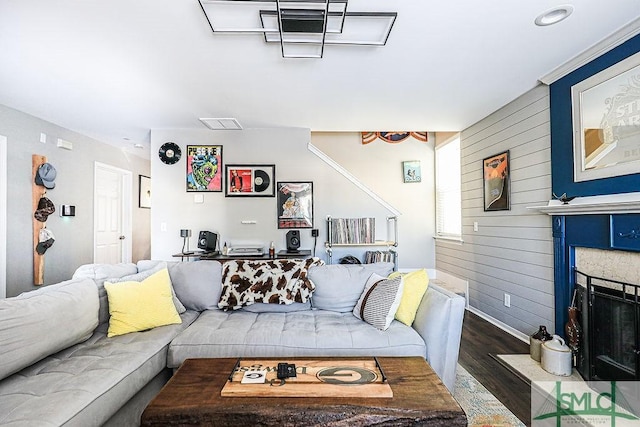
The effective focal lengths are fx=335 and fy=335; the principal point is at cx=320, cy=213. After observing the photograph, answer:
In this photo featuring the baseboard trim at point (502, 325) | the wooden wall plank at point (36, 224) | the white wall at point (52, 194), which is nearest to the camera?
the baseboard trim at point (502, 325)

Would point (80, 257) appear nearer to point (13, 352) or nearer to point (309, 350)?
point (13, 352)

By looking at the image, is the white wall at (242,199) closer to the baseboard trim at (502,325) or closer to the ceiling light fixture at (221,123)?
the ceiling light fixture at (221,123)

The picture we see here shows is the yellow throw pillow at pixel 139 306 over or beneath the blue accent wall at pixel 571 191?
beneath

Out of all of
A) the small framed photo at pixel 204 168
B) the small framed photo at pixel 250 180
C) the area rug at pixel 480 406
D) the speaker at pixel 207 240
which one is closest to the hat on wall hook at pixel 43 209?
the small framed photo at pixel 204 168

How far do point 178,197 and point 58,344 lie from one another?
3191mm

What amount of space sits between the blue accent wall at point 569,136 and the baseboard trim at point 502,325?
4.83 ft

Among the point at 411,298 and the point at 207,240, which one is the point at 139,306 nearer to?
the point at 411,298

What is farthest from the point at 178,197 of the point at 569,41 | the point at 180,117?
the point at 569,41

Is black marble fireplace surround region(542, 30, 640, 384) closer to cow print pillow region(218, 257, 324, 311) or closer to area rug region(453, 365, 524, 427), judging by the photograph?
area rug region(453, 365, 524, 427)

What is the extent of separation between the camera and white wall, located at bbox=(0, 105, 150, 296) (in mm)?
3750

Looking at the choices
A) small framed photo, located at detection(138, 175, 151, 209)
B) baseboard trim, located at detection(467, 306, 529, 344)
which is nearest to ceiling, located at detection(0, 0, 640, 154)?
small framed photo, located at detection(138, 175, 151, 209)

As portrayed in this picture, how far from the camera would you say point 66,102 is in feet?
11.9

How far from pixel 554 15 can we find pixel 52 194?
5.46 m

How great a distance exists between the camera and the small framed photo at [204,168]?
484 cm
